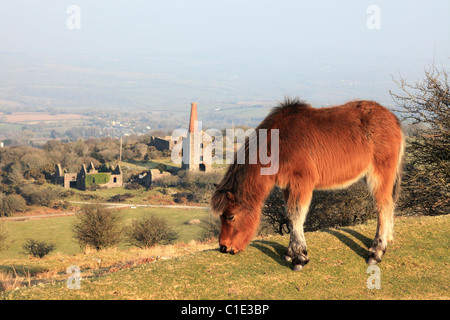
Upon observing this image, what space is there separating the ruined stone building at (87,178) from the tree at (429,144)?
8208 cm

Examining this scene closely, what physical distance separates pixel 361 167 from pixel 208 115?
6424 inches

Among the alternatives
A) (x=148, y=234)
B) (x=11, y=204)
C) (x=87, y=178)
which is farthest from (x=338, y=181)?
(x=87, y=178)

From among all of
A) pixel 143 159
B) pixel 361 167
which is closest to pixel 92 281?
pixel 361 167

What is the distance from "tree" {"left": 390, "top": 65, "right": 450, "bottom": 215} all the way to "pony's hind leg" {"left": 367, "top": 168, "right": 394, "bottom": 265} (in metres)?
8.09

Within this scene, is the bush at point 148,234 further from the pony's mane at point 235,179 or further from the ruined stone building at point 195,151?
the ruined stone building at point 195,151

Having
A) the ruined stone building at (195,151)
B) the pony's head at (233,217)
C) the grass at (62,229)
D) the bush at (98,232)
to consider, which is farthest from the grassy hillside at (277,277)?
the ruined stone building at (195,151)

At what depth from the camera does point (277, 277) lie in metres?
6.50

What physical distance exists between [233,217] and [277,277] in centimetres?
125

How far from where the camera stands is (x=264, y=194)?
21.3 ft

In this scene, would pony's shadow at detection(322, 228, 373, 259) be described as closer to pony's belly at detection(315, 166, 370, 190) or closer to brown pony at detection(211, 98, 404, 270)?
brown pony at detection(211, 98, 404, 270)

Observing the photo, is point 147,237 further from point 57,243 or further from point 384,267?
point 384,267

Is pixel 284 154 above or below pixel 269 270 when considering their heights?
above

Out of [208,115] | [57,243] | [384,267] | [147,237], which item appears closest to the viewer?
[384,267]
